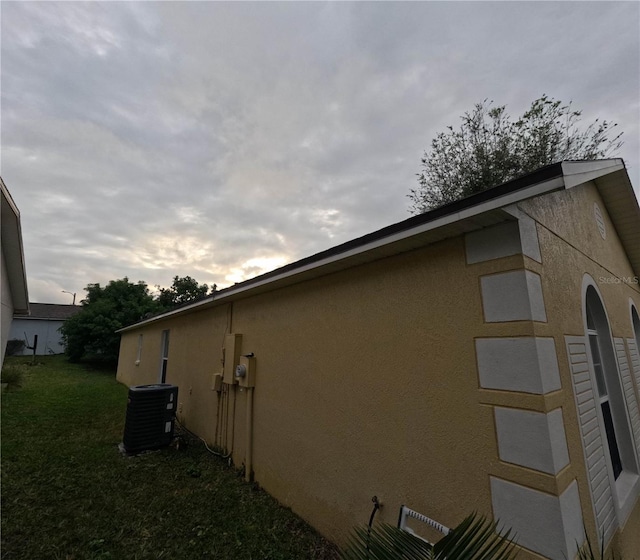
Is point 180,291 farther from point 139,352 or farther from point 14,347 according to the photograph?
point 139,352

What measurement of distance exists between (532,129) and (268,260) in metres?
10.2

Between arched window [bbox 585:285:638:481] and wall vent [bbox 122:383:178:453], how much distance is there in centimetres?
652

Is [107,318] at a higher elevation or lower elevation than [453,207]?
higher

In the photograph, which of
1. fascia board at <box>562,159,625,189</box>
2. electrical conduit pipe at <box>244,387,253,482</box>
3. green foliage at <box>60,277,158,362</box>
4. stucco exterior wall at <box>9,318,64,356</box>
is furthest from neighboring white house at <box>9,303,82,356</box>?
fascia board at <box>562,159,625,189</box>

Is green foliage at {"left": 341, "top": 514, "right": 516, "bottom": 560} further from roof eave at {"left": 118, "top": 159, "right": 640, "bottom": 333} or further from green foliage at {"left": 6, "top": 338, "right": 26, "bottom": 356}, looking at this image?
green foliage at {"left": 6, "top": 338, "right": 26, "bottom": 356}

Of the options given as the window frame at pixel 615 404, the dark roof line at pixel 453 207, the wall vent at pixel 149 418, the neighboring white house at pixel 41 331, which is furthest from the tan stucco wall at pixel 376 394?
the neighboring white house at pixel 41 331

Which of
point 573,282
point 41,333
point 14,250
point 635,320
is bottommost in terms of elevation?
point 635,320

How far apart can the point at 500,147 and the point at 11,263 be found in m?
14.3

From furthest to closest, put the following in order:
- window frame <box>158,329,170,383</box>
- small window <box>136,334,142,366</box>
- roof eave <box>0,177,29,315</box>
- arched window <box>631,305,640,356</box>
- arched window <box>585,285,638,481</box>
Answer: small window <box>136,334,142,366</box> < window frame <box>158,329,170,383</box> < arched window <box>631,305,640,356</box> < roof eave <box>0,177,29,315</box> < arched window <box>585,285,638,481</box>

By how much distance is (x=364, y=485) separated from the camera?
2.54 m

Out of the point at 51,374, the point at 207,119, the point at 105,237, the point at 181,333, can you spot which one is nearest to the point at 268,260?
the point at 181,333

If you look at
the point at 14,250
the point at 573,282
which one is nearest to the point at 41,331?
the point at 14,250

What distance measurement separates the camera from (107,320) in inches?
709

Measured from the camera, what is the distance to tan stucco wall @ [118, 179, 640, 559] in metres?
1.86
